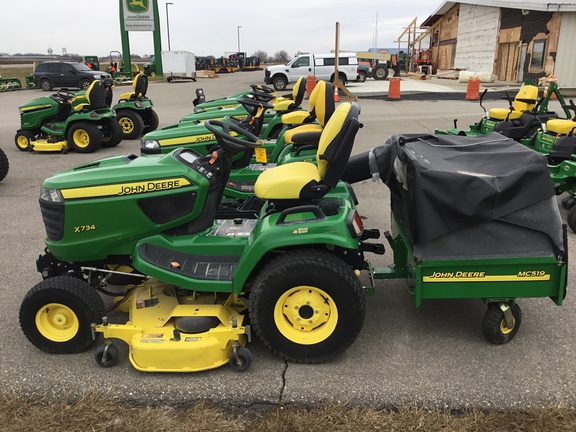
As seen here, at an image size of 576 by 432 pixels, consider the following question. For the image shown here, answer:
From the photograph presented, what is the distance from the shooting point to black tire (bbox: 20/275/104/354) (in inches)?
124

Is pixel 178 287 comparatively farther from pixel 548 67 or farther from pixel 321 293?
pixel 548 67

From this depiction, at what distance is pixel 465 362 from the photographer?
313cm

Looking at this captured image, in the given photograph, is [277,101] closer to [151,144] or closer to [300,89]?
[300,89]

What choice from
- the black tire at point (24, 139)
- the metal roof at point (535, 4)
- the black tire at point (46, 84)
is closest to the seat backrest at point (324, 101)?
the black tire at point (24, 139)

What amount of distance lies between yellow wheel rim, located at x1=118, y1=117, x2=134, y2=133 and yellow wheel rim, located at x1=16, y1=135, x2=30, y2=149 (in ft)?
6.87

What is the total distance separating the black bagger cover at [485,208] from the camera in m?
2.92

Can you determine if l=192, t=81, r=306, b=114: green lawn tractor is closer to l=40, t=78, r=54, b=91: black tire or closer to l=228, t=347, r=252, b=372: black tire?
l=228, t=347, r=252, b=372: black tire

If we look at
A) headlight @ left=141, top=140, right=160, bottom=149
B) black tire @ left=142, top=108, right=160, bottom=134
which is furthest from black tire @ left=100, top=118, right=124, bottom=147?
headlight @ left=141, top=140, right=160, bottom=149

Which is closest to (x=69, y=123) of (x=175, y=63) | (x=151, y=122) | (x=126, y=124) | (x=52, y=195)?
(x=126, y=124)

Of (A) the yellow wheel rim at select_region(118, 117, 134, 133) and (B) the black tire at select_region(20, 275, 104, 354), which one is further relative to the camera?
(A) the yellow wheel rim at select_region(118, 117, 134, 133)

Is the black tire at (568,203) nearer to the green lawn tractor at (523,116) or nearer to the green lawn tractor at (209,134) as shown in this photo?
the green lawn tractor at (523,116)

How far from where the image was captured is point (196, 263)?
327 centimetres

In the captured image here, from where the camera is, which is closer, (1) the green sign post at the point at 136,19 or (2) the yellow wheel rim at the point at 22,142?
(2) the yellow wheel rim at the point at 22,142

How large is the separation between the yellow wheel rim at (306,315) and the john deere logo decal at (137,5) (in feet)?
119
